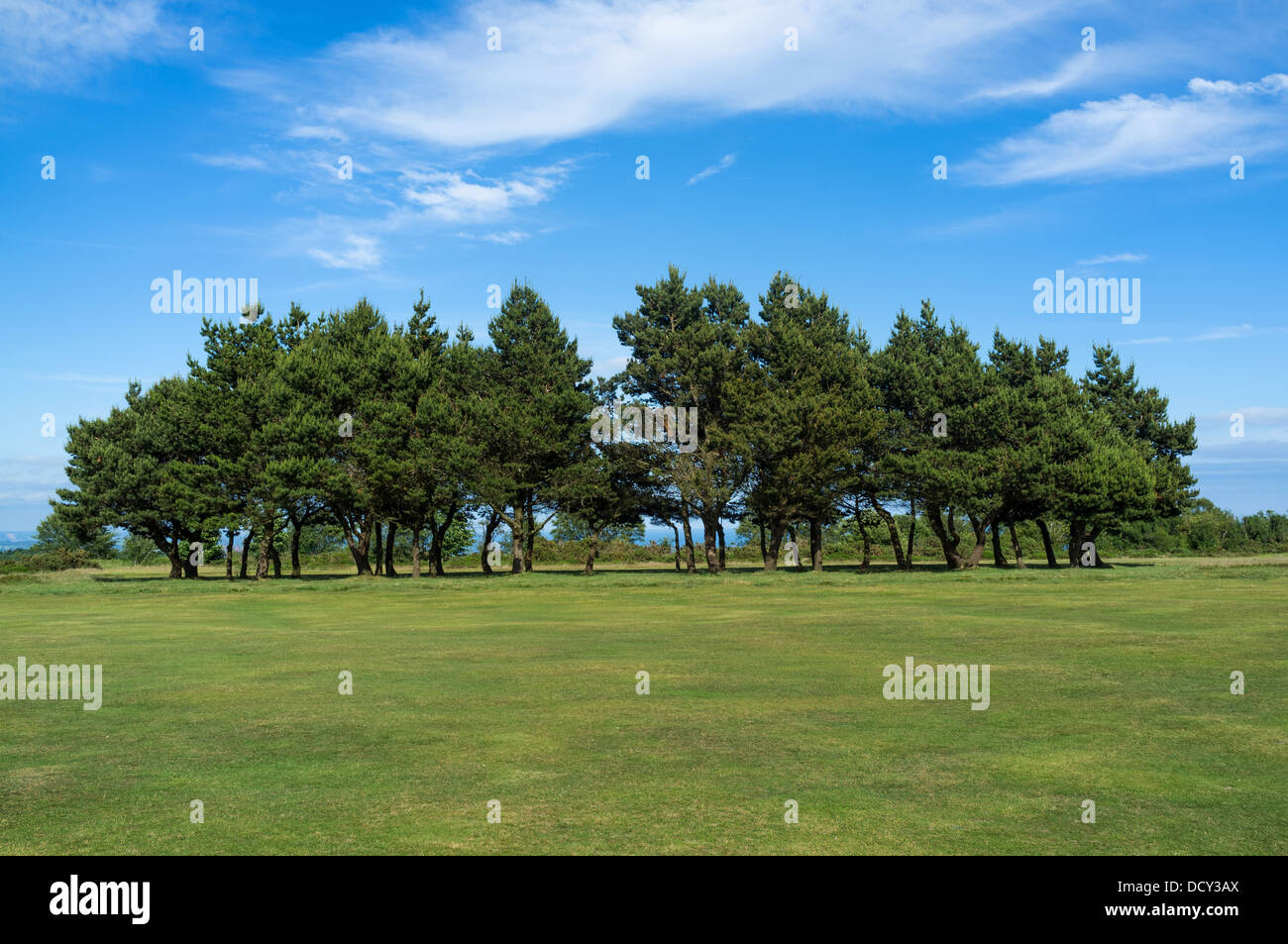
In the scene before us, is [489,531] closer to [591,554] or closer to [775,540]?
[591,554]

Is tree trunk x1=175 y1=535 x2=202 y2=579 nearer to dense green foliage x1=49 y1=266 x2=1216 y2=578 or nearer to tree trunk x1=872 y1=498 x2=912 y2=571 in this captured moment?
dense green foliage x1=49 y1=266 x2=1216 y2=578

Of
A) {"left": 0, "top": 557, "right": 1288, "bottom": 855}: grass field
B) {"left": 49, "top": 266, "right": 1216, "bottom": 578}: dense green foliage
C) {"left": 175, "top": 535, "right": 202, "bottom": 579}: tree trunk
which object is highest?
{"left": 49, "top": 266, "right": 1216, "bottom": 578}: dense green foliage

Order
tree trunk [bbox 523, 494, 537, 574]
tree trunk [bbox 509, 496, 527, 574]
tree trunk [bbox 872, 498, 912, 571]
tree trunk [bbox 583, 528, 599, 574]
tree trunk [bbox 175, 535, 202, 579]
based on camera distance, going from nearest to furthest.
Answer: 1. tree trunk [bbox 509, 496, 527, 574]
2. tree trunk [bbox 523, 494, 537, 574]
3. tree trunk [bbox 583, 528, 599, 574]
4. tree trunk [bbox 872, 498, 912, 571]
5. tree trunk [bbox 175, 535, 202, 579]

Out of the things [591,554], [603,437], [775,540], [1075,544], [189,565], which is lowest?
[189,565]

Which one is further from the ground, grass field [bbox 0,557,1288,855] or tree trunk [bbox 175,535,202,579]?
grass field [bbox 0,557,1288,855]

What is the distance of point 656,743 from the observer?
13789mm

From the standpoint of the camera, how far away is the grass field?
31.6ft

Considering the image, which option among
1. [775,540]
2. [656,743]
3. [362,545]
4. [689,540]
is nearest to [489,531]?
[362,545]

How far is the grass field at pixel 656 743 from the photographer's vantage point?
31.6 ft

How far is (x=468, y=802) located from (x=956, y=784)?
234 inches

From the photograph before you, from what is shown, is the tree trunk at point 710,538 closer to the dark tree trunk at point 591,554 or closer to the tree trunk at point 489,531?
the dark tree trunk at point 591,554

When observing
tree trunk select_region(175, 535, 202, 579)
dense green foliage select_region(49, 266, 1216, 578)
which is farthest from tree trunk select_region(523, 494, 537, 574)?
tree trunk select_region(175, 535, 202, 579)
